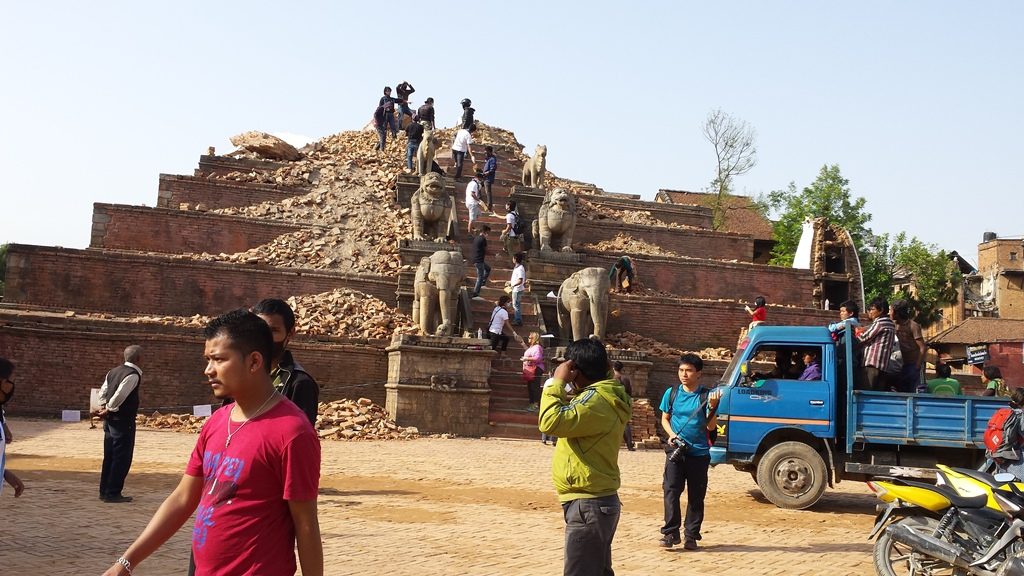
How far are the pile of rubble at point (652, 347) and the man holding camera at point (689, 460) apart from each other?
12.3 meters

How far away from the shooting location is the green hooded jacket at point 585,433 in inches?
195

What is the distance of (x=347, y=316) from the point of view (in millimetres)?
20453

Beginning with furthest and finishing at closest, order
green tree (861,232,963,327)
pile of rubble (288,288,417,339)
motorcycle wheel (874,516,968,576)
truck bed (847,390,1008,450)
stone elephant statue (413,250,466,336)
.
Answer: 1. green tree (861,232,963,327)
2. pile of rubble (288,288,417,339)
3. stone elephant statue (413,250,466,336)
4. truck bed (847,390,1008,450)
5. motorcycle wheel (874,516,968,576)

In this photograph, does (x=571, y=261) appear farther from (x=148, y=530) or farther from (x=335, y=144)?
(x=148, y=530)

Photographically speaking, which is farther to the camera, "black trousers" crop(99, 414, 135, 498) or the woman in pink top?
the woman in pink top

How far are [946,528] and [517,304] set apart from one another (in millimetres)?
14231

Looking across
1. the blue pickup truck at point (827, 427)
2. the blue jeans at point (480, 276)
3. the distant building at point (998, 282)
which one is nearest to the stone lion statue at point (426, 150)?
the blue jeans at point (480, 276)


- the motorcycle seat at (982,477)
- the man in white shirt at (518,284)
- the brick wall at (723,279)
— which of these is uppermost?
the brick wall at (723,279)

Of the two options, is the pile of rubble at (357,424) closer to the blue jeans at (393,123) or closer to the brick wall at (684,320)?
the brick wall at (684,320)

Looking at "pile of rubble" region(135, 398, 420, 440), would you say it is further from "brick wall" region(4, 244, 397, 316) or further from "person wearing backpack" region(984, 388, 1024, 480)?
"person wearing backpack" region(984, 388, 1024, 480)

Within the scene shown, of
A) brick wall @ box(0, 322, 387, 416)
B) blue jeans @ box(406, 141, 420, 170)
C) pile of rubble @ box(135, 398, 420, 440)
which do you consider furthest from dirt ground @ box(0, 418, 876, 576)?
blue jeans @ box(406, 141, 420, 170)

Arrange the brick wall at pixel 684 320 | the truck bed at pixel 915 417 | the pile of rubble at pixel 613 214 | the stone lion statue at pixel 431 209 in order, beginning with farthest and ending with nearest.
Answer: the pile of rubble at pixel 613 214 < the brick wall at pixel 684 320 < the stone lion statue at pixel 431 209 < the truck bed at pixel 915 417

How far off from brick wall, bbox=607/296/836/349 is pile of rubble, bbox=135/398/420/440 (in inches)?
274

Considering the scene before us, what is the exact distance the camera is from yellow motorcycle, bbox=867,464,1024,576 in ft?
20.7
